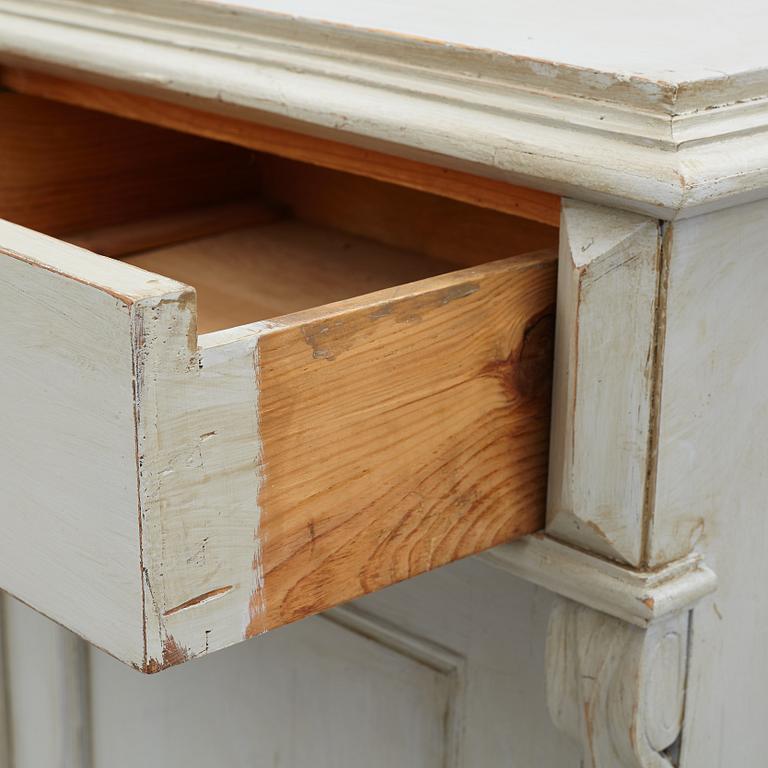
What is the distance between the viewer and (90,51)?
62cm

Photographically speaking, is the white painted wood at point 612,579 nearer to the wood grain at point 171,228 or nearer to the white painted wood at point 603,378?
the white painted wood at point 603,378

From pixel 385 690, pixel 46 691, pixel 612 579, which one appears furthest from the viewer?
pixel 46 691

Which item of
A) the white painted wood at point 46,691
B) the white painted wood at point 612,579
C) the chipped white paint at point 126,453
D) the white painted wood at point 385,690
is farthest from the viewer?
the white painted wood at point 46,691

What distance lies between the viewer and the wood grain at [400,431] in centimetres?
44

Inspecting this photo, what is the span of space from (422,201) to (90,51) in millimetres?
216

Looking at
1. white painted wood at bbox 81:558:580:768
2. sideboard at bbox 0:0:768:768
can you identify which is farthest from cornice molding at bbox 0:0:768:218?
white painted wood at bbox 81:558:580:768

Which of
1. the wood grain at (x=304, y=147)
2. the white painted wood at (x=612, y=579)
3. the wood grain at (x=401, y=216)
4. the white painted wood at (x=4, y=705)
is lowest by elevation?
the white painted wood at (x=4, y=705)

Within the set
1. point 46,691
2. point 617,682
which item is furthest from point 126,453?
point 46,691

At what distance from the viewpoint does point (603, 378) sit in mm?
488

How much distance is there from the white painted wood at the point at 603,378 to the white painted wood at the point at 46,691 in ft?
1.67

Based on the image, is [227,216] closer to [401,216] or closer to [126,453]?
[401,216]

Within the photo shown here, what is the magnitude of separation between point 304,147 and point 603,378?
19cm

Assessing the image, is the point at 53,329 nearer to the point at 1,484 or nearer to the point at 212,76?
the point at 1,484

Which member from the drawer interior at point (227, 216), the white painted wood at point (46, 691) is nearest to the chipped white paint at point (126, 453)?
the drawer interior at point (227, 216)
